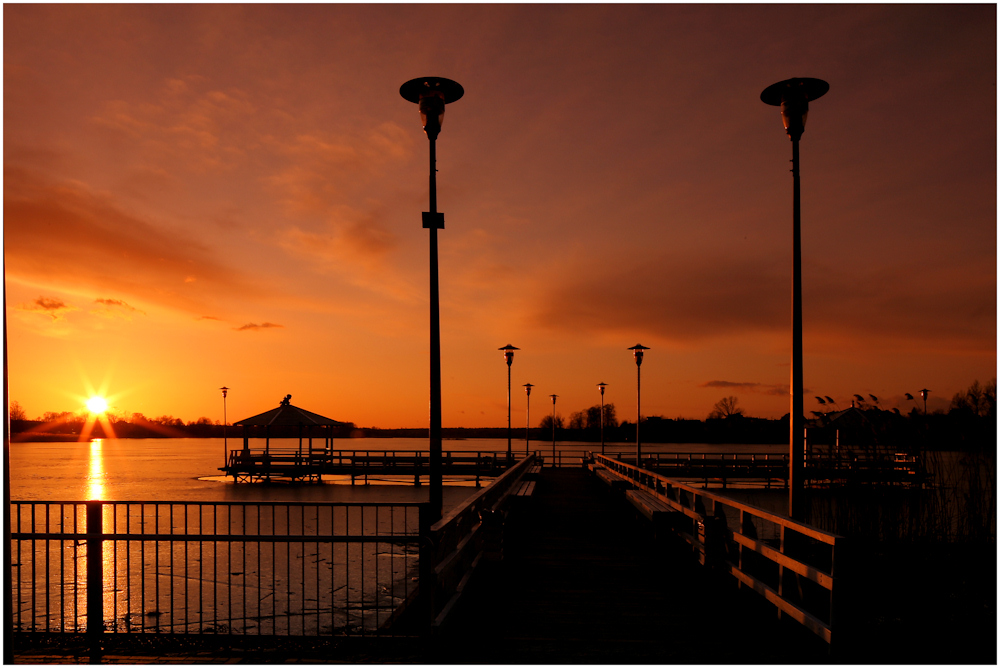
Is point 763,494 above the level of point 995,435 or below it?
below

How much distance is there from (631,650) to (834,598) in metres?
1.73

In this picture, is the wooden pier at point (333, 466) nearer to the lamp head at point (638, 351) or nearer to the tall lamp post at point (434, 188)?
the lamp head at point (638, 351)

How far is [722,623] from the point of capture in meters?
6.60

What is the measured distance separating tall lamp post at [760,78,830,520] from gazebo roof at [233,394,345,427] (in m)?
28.9

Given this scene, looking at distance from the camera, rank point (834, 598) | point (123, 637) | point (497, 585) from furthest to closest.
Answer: point (497, 585)
point (123, 637)
point (834, 598)

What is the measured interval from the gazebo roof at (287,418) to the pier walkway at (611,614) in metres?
24.9

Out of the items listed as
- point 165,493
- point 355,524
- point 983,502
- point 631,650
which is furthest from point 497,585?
point 165,493

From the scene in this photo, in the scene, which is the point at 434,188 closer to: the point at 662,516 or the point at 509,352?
the point at 662,516

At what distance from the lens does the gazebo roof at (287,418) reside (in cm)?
3444

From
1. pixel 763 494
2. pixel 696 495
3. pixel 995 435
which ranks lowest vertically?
pixel 763 494

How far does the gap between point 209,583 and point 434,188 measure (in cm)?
740

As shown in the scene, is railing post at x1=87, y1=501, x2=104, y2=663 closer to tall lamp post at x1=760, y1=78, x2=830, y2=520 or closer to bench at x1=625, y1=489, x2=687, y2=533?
bench at x1=625, y1=489, x2=687, y2=533

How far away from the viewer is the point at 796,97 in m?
8.93

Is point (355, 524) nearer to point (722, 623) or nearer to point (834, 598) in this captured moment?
point (722, 623)
